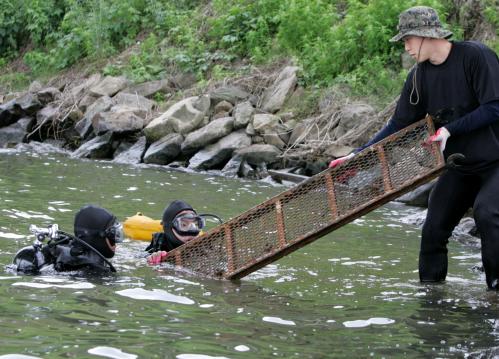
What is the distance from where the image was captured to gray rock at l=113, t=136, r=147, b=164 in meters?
19.8

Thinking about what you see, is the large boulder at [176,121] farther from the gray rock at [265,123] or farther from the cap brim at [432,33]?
the cap brim at [432,33]

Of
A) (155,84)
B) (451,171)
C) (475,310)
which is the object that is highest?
(155,84)

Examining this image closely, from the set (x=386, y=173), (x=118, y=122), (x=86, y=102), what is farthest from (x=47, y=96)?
(x=386, y=173)

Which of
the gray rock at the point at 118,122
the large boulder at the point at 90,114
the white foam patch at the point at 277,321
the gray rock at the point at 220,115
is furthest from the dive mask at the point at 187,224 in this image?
the large boulder at the point at 90,114

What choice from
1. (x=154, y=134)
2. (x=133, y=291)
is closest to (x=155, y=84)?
(x=154, y=134)

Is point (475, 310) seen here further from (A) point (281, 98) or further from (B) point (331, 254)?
(A) point (281, 98)

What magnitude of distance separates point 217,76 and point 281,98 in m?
2.40

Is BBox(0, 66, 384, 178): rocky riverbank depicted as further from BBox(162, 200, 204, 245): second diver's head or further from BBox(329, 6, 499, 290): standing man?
BBox(329, 6, 499, 290): standing man

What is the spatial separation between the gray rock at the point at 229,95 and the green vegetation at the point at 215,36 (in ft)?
3.60

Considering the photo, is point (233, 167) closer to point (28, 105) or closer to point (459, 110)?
point (28, 105)

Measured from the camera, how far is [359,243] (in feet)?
36.0

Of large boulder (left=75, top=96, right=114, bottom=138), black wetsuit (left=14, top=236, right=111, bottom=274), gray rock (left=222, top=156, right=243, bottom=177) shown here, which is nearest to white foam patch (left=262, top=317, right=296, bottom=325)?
black wetsuit (left=14, top=236, right=111, bottom=274)

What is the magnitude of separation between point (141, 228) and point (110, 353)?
511cm

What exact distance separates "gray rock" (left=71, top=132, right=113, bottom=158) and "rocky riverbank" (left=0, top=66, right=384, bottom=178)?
22mm
